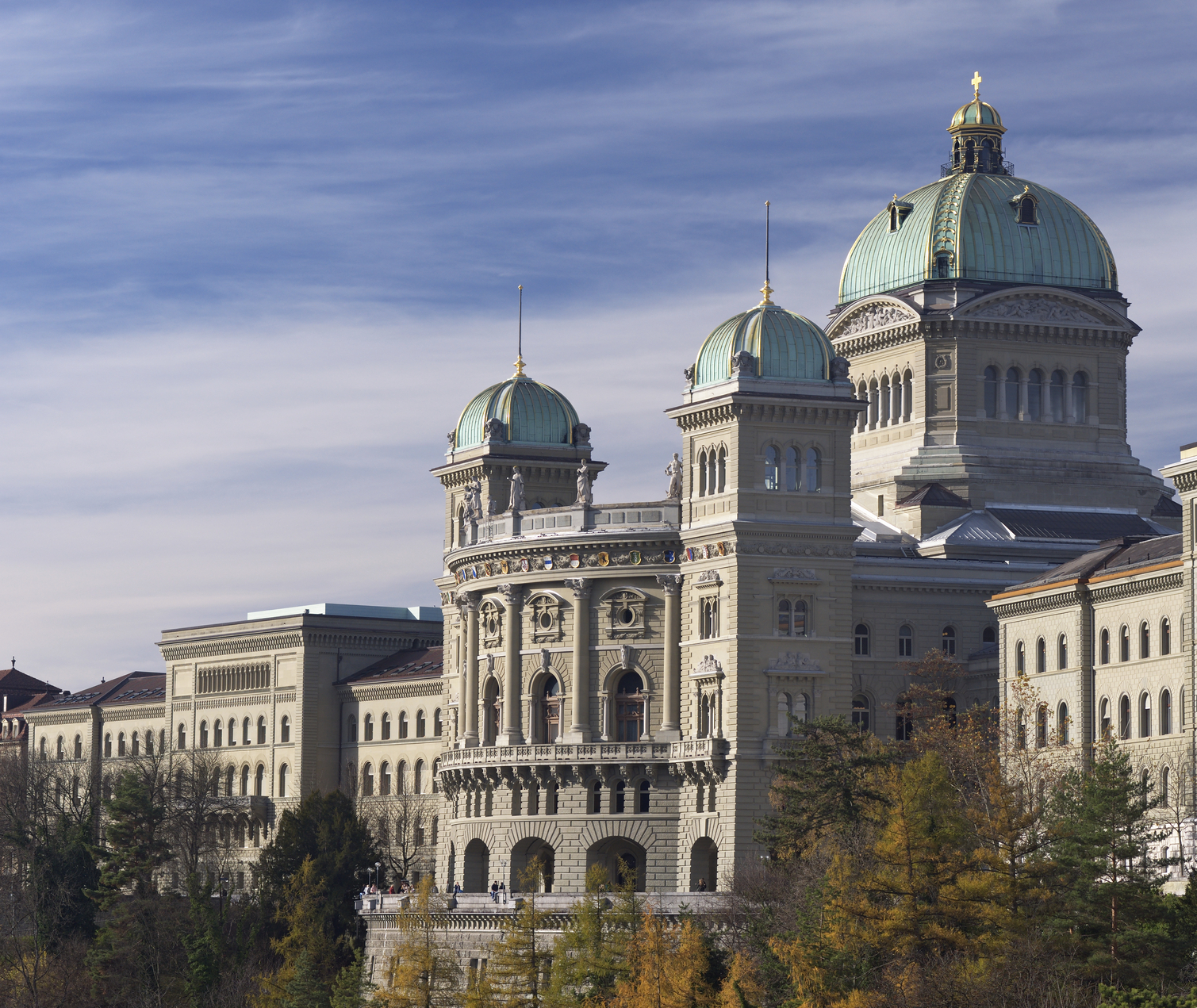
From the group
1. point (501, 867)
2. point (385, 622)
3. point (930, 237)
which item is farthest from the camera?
point (385, 622)

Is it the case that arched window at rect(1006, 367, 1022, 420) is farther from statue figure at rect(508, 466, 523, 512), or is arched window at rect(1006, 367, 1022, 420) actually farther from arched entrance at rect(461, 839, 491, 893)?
arched entrance at rect(461, 839, 491, 893)

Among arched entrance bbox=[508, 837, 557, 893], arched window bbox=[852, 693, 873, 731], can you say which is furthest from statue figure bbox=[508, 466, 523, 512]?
arched window bbox=[852, 693, 873, 731]

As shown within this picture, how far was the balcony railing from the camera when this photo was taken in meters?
136

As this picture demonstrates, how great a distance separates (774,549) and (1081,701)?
16.9 metres

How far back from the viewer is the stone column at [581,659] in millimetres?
141625

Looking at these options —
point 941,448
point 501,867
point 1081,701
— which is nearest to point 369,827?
point 501,867

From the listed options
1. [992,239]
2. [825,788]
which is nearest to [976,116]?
[992,239]

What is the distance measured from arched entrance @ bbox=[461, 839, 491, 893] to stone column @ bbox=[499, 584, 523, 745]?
6310mm

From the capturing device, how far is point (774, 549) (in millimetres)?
135000

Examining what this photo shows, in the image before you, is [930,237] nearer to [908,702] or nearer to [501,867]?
[908,702]

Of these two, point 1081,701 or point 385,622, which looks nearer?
point 1081,701

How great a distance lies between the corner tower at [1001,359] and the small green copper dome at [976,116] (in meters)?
4.33

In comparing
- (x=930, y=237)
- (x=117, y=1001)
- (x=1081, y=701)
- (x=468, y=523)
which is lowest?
(x=117, y=1001)

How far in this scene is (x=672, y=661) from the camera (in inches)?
5502
